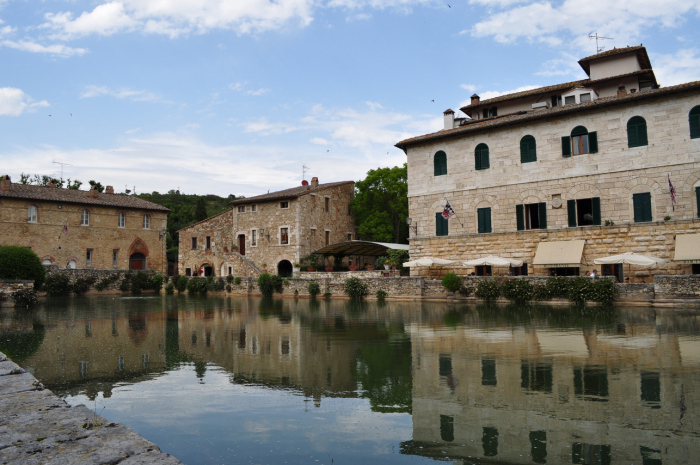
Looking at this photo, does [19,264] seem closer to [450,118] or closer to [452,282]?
[452,282]

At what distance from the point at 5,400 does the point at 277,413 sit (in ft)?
8.85

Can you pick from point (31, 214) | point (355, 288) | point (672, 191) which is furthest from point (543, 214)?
point (31, 214)

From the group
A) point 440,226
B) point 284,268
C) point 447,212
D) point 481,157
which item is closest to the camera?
point 447,212

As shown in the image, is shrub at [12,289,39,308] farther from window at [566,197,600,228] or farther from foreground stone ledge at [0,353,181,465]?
window at [566,197,600,228]

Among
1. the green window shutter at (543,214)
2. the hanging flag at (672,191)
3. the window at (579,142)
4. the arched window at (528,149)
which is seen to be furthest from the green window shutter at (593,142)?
the hanging flag at (672,191)

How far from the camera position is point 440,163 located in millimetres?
27047

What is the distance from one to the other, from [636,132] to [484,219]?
310 inches

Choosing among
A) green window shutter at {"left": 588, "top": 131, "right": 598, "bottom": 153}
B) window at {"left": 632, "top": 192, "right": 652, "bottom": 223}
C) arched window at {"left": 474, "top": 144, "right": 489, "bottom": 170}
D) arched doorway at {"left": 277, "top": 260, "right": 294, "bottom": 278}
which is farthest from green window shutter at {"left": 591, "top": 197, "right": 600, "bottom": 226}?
arched doorway at {"left": 277, "top": 260, "right": 294, "bottom": 278}

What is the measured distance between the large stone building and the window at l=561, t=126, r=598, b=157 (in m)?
0.05

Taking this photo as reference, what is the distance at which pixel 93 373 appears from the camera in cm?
769

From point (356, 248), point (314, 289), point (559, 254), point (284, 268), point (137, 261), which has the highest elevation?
point (356, 248)

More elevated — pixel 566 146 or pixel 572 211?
pixel 566 146

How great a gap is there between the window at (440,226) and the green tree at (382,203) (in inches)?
527

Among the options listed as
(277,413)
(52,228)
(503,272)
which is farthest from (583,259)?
(52,228)
